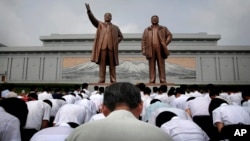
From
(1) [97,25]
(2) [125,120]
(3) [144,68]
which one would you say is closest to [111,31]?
(1) [97,25]

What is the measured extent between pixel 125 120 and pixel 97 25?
826 centimetres

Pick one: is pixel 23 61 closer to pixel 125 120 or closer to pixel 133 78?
pixel 133 78

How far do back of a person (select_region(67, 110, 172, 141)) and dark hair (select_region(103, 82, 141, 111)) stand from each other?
0.25 meters

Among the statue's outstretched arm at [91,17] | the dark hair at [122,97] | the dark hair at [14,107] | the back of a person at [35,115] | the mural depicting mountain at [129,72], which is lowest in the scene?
the back of a person at [35,115]

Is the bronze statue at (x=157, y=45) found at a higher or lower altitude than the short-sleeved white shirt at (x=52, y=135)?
higher

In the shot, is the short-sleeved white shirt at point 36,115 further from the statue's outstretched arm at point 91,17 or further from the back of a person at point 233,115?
the statue's outstretched arm at point 91,17

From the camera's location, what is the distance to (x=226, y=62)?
31984mm

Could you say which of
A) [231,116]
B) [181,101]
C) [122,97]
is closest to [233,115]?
[231,116]

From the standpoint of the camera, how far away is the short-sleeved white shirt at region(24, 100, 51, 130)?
348cm

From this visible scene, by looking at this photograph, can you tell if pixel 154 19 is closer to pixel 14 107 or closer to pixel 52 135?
pixel 14 107

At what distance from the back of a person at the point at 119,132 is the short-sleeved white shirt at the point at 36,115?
263cm

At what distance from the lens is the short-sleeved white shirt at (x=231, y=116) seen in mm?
2777

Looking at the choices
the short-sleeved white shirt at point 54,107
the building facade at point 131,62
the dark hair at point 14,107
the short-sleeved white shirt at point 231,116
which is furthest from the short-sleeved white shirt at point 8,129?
the building facade at point 131,62

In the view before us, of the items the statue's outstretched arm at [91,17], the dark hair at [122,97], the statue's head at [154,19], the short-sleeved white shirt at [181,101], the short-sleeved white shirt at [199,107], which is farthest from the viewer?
the statue's head at [154,19]
